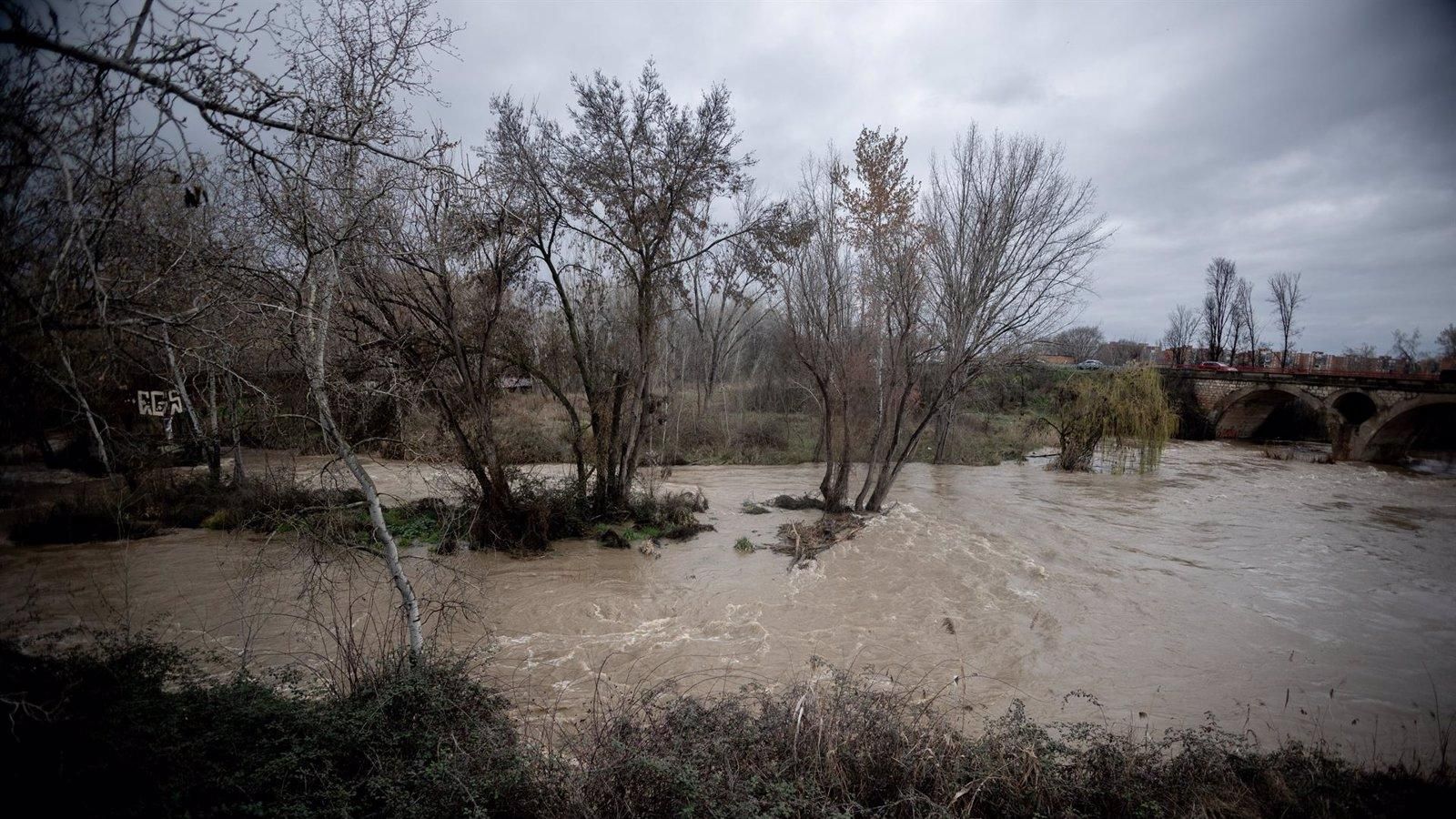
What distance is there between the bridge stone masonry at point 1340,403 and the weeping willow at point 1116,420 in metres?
9.92

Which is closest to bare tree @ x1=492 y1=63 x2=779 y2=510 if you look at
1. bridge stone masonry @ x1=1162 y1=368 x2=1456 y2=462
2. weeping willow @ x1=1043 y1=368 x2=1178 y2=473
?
weeping willow @ x1=1043 y1=368 x2=1178 y2=473

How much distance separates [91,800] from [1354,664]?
12.3 metres

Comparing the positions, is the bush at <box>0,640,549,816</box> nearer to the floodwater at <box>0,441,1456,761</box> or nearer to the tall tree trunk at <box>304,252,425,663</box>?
the tall tree trunk at <box>304,252,425,663</box>

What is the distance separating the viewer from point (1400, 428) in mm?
26047

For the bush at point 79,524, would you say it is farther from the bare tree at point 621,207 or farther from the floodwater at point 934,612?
the bare tree at point 621,207

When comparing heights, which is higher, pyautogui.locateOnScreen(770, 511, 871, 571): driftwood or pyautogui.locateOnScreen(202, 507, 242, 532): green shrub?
pyautogui.locateOnScreen(202, 507, 242, 532): green shrub

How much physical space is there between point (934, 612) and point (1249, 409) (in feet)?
121

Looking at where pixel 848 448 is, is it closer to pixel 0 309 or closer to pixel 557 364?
pixel 557 364

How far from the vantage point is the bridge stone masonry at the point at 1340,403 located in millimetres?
24812

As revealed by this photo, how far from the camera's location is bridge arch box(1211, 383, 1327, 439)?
32.6 m

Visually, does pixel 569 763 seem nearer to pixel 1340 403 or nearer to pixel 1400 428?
pixel 1400 428

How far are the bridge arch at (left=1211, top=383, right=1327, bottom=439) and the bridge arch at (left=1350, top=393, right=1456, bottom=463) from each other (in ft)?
14.3

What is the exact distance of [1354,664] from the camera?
802 cm

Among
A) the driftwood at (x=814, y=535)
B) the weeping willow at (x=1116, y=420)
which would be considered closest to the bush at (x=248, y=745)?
the driftwood at (x=814, y=535)
